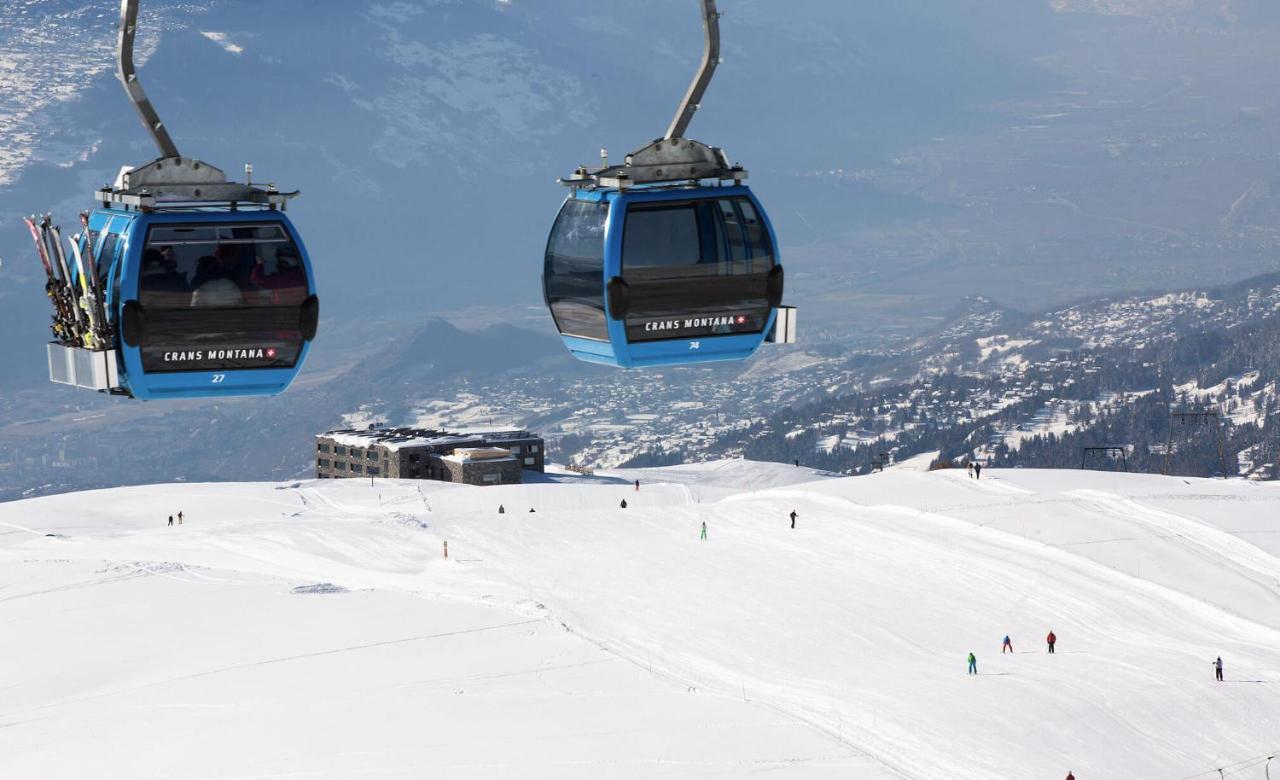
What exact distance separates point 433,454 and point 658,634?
260 feet

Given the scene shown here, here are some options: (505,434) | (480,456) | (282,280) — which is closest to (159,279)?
(282,280)

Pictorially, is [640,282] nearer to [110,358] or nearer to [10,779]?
[110,358]

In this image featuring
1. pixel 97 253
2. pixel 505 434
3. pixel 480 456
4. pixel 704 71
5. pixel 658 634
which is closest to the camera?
pixel 704 71

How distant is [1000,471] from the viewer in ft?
311

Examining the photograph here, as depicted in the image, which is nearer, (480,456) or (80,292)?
(80,292)

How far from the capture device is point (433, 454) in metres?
137

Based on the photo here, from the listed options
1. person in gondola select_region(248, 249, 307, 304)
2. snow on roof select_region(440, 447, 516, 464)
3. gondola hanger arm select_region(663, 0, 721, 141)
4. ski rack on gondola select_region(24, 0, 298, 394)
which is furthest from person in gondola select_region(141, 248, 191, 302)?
snow on roof select_region(440, 447, 516, 464)

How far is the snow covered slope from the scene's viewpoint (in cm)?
4738

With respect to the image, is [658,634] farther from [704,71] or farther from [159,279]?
[704,71]

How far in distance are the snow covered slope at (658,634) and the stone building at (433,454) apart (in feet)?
131

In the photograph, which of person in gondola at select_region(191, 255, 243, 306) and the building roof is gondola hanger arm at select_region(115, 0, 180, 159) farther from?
the building roof

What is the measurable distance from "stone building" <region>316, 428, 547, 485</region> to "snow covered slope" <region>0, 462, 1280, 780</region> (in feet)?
131

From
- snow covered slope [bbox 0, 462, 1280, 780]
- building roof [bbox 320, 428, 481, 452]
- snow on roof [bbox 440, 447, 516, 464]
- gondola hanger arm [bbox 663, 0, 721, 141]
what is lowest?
snow covered slope [bbox 0, 462, 1280, 780]

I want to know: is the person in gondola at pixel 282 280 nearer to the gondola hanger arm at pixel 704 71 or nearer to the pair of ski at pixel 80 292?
the pair of ski at pixel 80 292
